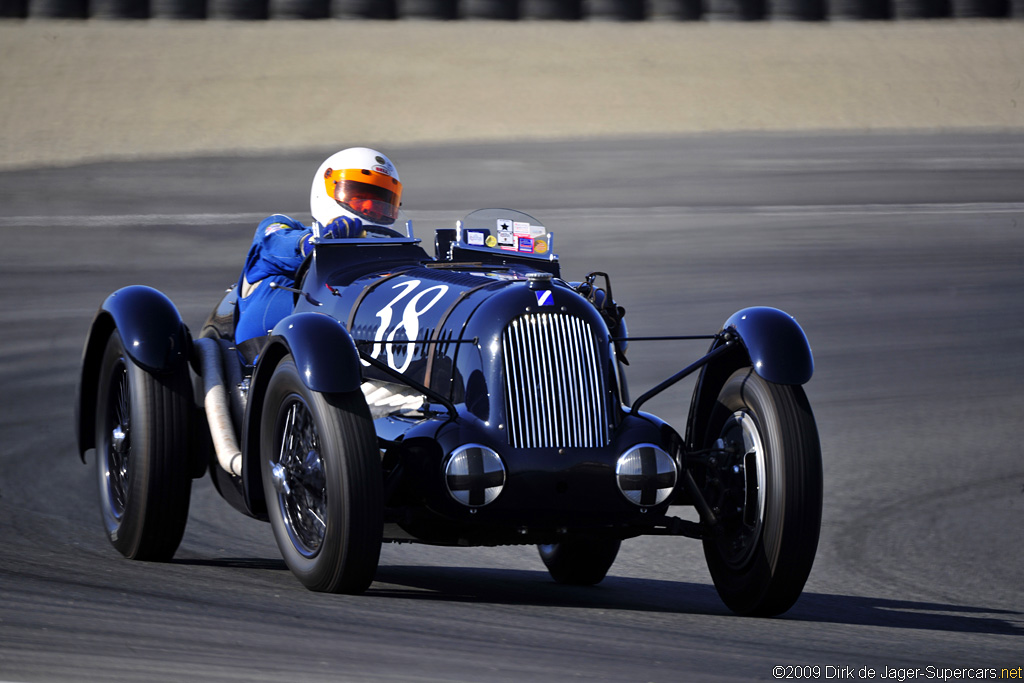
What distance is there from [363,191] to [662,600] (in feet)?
7.97

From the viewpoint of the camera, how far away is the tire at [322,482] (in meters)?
5.10

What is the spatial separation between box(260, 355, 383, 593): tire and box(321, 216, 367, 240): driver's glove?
1285mm

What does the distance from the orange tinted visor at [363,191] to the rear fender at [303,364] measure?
155 centimetres

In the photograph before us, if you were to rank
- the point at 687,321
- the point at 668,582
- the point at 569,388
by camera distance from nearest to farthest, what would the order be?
1. the point at 569,388
2. the point at 668,582
3. the point at 687,321

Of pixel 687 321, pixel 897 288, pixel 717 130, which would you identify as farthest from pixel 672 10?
pixel 687 321

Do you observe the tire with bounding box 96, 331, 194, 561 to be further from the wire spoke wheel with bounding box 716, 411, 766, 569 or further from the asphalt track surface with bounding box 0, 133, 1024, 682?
the wire spoke wheel with bounding box 716, 411, 766, 569

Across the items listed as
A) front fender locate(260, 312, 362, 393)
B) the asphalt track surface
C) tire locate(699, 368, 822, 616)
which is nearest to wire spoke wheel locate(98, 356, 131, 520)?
the asphalt track surface

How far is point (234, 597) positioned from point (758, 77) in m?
20.5

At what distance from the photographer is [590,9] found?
1064 inches

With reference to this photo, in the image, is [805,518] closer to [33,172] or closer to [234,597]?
[234,597]

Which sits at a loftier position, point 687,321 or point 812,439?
point 812,439

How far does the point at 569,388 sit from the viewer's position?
5500mm

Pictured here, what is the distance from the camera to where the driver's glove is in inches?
267

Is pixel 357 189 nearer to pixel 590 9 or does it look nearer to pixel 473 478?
pixel 473 478
